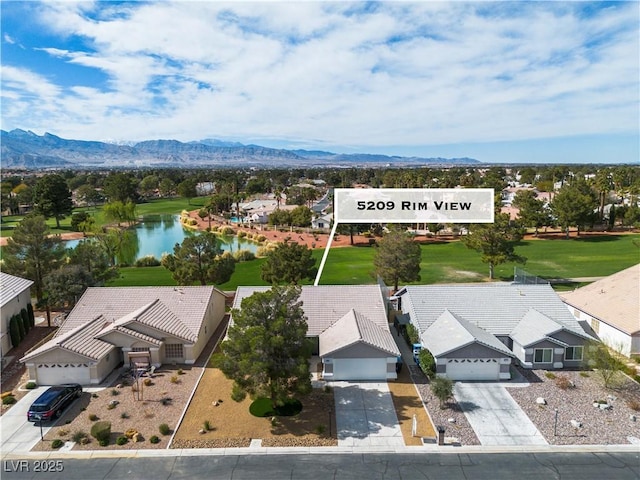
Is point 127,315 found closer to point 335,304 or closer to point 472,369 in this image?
point 335,304

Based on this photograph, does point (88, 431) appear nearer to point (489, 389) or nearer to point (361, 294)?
point (361, 294)

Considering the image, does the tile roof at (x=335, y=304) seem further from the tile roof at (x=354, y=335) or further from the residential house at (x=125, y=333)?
the residential house at (x=125, y=333)

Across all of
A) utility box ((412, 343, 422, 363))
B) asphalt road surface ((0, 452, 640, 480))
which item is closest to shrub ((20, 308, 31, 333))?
asphalt road surface ((0, 452, 640, 480))

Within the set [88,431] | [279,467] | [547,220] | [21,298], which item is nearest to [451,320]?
[279,467]

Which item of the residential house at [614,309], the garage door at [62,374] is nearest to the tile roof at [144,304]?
the garage door at [62,374]

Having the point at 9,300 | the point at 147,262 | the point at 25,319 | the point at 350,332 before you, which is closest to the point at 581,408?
the point at 350,332

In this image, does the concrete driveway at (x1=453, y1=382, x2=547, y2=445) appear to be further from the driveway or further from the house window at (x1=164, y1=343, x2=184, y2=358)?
the house window at (x1=164, y1=343, x2=184, y2=358)
